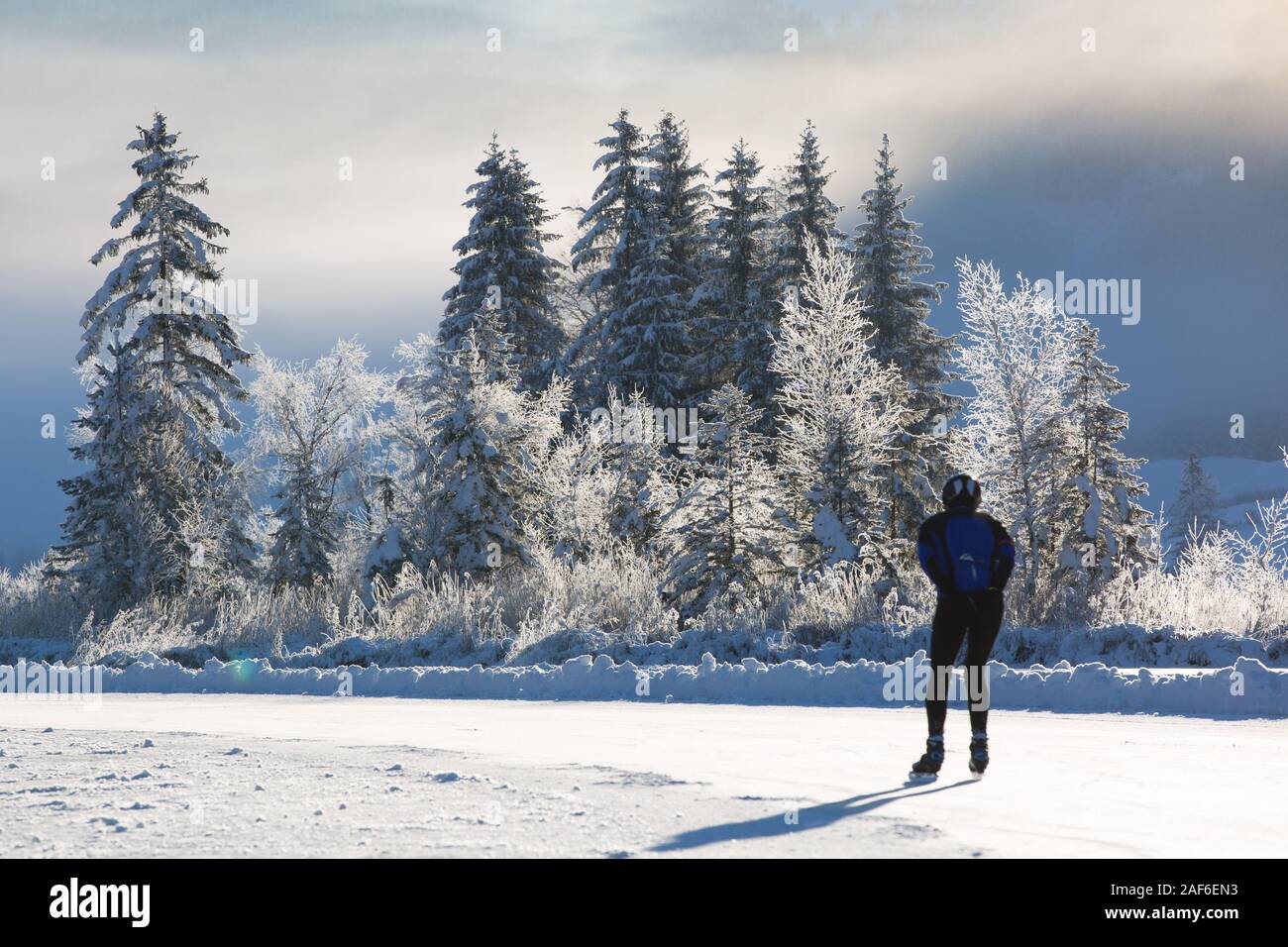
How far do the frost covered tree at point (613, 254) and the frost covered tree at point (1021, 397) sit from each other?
2090 cm

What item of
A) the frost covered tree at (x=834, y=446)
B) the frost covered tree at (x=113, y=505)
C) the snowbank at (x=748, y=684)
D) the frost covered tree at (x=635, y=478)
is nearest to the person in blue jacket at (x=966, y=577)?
the snowbank at (x=748, y=684)

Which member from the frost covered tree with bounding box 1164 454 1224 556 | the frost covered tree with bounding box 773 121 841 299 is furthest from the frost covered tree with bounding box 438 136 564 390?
the frost covered tree with bounding box 1164 454 1224 556

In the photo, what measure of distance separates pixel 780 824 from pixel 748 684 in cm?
738

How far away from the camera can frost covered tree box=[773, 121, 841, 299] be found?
42438 mm

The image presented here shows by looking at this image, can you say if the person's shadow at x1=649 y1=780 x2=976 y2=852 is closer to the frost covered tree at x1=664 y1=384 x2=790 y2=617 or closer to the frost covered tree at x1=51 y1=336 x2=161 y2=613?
the frost covered tree at x1=664 y1=384 x2=790 y2=617

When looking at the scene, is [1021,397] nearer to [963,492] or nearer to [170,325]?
[963,492]

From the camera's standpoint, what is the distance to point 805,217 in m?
42.7

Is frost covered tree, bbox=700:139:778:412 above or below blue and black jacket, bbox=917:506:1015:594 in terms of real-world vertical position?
above

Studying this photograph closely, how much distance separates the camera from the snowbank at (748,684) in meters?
11.2

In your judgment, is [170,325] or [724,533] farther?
[170,325]

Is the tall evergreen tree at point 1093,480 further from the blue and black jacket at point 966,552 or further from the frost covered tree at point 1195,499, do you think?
the frost covered tree at point 1195,499

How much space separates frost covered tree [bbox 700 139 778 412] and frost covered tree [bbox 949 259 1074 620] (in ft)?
58.6

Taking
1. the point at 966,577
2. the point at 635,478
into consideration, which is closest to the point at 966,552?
the point at 966,577
